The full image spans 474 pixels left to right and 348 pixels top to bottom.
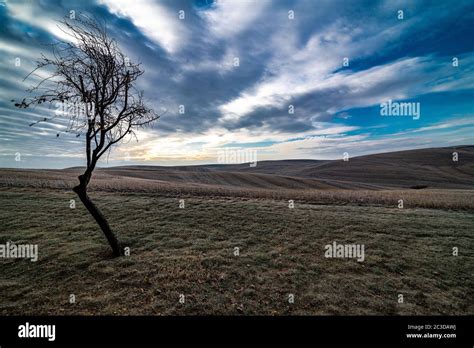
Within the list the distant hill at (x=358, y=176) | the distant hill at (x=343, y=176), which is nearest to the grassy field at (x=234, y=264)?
the distant hill at (x=343, y=176)

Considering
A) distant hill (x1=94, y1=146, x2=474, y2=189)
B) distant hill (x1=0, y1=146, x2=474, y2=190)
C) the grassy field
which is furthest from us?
distant hill (x1=94, y1=146, x2=474, y2=189)

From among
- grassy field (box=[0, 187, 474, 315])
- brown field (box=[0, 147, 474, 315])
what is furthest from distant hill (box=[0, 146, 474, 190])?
grassy field (box=[0, 187, 474, 315])

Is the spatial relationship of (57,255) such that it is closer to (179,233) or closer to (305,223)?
(179,233)

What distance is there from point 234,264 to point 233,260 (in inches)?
15.8

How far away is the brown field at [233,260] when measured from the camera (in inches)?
291

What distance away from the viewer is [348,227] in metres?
14.9

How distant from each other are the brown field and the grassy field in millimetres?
55

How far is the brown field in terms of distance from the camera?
739cm

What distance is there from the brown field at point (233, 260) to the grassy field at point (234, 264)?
2.2 inches

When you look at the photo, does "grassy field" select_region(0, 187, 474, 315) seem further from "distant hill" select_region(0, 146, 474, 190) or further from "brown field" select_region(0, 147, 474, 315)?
"distant hill" select_region(0, 146, 474, 190)

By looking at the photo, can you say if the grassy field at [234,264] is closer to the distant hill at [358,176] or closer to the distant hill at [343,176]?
the distant hill at [343,176]

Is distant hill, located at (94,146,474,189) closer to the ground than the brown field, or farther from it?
farther from it

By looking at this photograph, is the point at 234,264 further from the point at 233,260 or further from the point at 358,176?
the point at 358,176
